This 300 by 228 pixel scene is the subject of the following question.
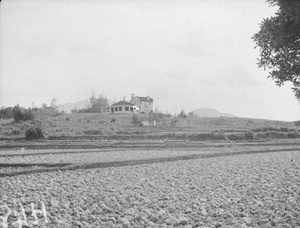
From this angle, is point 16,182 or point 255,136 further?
point 255,136

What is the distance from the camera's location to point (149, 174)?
53.6 ft

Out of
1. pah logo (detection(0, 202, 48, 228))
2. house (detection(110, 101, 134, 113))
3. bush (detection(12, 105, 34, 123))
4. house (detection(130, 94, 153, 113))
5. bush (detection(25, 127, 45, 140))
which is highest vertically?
house (detection(130, 94, 153, 113))

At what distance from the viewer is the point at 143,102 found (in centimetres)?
10506

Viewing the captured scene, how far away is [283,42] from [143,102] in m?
92.4

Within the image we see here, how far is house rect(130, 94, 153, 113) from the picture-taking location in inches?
4072

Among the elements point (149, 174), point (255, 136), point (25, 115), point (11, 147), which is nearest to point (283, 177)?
point (149, 174)

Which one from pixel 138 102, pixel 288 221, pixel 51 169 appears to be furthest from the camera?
pixel 138 102

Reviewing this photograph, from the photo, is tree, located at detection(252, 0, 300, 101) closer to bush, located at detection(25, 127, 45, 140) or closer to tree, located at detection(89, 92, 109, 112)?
bush, located at detection(25, 127, 45, 140)

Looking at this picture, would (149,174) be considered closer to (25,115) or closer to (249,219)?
(249,219)

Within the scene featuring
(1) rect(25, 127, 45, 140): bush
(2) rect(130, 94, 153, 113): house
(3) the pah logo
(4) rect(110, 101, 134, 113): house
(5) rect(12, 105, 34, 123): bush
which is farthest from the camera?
(2) rect(130, 94, 153, 113): house

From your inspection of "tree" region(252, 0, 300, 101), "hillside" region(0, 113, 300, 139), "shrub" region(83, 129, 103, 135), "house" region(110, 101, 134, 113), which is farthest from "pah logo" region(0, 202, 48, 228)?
"house" region(110, 101, 134, 113)

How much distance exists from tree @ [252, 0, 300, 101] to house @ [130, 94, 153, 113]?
88.7 metres

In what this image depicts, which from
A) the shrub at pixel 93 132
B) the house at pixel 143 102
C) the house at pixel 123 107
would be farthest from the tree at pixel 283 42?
the house at pixel 143 102

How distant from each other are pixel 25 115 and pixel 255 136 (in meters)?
35.4
